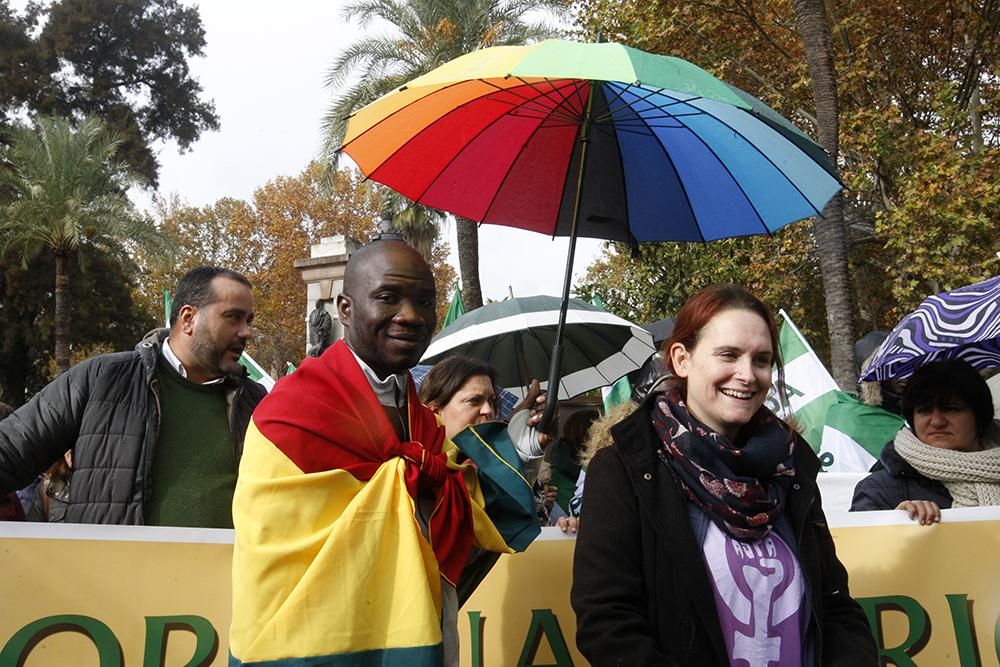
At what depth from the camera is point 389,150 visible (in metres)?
3.45

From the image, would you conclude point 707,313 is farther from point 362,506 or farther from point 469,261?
point 469,261

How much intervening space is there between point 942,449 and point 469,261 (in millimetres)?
15075

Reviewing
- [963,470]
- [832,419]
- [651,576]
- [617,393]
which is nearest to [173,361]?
[651,576]

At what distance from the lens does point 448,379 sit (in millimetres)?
3748

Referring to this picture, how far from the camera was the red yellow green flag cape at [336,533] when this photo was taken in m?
1.91

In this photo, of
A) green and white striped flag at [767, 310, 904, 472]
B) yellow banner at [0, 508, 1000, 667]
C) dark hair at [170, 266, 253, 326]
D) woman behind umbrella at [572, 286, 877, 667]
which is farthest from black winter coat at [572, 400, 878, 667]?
green and white striped flag at [767, 310, 904, 472]

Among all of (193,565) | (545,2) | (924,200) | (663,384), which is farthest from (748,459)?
(545,2)

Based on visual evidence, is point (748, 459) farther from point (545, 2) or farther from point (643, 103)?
point (545, 2)

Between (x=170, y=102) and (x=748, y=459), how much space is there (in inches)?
1674

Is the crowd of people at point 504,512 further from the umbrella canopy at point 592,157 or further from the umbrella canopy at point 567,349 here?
the umbrella canopy at point 567,349

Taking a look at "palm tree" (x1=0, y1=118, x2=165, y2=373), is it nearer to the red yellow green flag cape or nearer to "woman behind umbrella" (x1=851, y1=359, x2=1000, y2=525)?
"woman behind umbrella" (x1=851, y1=359, x2=1000, y2=525)

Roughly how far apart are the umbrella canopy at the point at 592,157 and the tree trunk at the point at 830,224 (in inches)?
303

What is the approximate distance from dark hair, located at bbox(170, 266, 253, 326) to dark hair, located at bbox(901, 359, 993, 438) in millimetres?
2520

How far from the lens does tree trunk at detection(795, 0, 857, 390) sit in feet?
34.7
